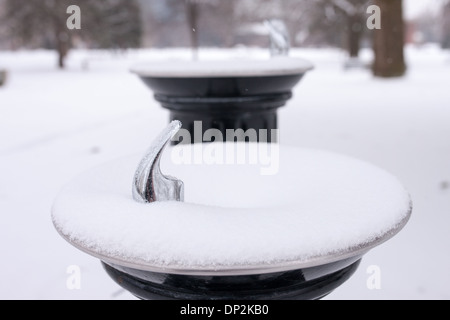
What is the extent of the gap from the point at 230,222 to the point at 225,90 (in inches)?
62.3

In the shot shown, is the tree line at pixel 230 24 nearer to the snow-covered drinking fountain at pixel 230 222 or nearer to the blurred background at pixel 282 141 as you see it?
the blurred background at pixel 282 141

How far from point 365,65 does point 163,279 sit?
14.8 m

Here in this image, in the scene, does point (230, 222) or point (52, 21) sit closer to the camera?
point (230, 222)

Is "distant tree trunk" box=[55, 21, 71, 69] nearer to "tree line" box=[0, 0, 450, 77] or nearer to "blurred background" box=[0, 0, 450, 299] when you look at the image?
"tree line" box=[0, 0, 450, 77]

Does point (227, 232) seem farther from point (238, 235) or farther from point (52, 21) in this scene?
point (52, 21)

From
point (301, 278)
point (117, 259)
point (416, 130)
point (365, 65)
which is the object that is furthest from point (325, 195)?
point (365, 65)

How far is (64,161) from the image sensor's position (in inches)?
201

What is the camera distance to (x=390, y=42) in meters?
10.1

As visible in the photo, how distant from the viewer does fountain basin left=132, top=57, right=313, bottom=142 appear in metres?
2.55

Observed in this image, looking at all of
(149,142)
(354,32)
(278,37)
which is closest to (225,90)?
(278,37)

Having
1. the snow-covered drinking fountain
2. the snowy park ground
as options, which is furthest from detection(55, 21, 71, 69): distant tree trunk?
the snow-covered drinking fountain

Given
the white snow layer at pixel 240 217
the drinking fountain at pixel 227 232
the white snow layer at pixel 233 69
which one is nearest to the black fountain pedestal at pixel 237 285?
the drinking fountain at pixel 227 232

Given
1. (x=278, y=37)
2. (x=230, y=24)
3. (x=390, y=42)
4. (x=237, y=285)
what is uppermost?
(x=230, y=24)

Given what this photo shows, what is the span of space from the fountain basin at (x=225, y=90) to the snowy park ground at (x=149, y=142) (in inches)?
38.9
